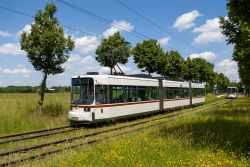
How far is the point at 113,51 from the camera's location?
33531mm

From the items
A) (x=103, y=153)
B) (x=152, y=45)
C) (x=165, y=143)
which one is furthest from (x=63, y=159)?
(x=152, y=45)

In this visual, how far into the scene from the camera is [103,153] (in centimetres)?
1002

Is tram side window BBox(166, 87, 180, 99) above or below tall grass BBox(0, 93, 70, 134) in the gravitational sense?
above

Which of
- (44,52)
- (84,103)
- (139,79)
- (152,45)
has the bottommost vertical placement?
→ (84,103)

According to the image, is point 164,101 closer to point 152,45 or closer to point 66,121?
point 66,121

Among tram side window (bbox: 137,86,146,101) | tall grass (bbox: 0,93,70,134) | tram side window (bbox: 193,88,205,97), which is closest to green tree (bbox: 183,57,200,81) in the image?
tram side window (bbox: 193,88,205,97)

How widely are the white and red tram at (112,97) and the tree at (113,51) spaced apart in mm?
5692

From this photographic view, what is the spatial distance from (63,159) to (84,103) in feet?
29.3

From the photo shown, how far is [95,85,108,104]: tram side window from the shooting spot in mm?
18500

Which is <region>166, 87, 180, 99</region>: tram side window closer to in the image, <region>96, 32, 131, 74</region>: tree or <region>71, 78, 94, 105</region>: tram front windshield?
<region>96, 32, 131, 74</region>: tree

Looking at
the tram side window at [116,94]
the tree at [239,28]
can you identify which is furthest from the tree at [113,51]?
the tree at [239,28]

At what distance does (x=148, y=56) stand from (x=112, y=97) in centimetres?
2034

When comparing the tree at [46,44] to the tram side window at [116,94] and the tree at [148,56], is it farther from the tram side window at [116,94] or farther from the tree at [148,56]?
the tree at [148,56]

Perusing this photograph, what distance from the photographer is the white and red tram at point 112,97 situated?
18.3m
